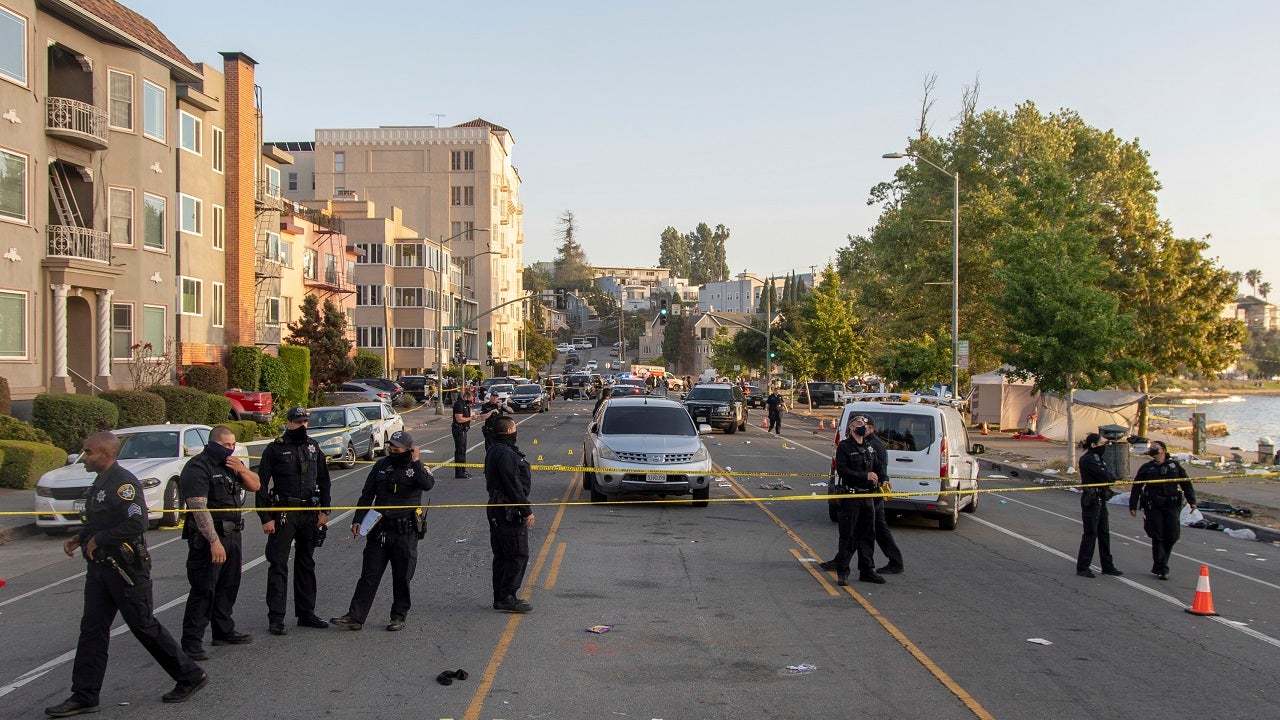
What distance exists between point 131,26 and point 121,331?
10.2 meters

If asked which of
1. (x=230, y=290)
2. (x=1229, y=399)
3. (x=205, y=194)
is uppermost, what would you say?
(x=205, y=194)

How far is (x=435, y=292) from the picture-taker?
7600 centimetres

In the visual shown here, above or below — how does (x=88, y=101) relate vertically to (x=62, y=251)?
above

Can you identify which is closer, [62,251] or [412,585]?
Result: [412,585]

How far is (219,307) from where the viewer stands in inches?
1501

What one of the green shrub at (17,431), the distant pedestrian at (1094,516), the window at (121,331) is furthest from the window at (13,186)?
the distant pedestrian at (1094,516)

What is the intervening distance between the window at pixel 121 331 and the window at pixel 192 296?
2.88m

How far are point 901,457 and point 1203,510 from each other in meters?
7.22

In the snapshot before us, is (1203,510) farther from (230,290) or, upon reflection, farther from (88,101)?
(230,290)

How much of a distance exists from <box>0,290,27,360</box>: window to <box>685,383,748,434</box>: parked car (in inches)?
785

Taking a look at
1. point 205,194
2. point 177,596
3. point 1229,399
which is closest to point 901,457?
point 177,596

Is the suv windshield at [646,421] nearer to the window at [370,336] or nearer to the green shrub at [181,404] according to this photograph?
the green shrub at [181,404]

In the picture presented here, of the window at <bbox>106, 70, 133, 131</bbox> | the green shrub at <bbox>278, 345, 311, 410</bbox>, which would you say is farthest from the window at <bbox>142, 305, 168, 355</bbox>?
the green shrub at <bbox>278, 345, 311, 410</bbox>

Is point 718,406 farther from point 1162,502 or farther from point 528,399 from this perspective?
point 1162,502
